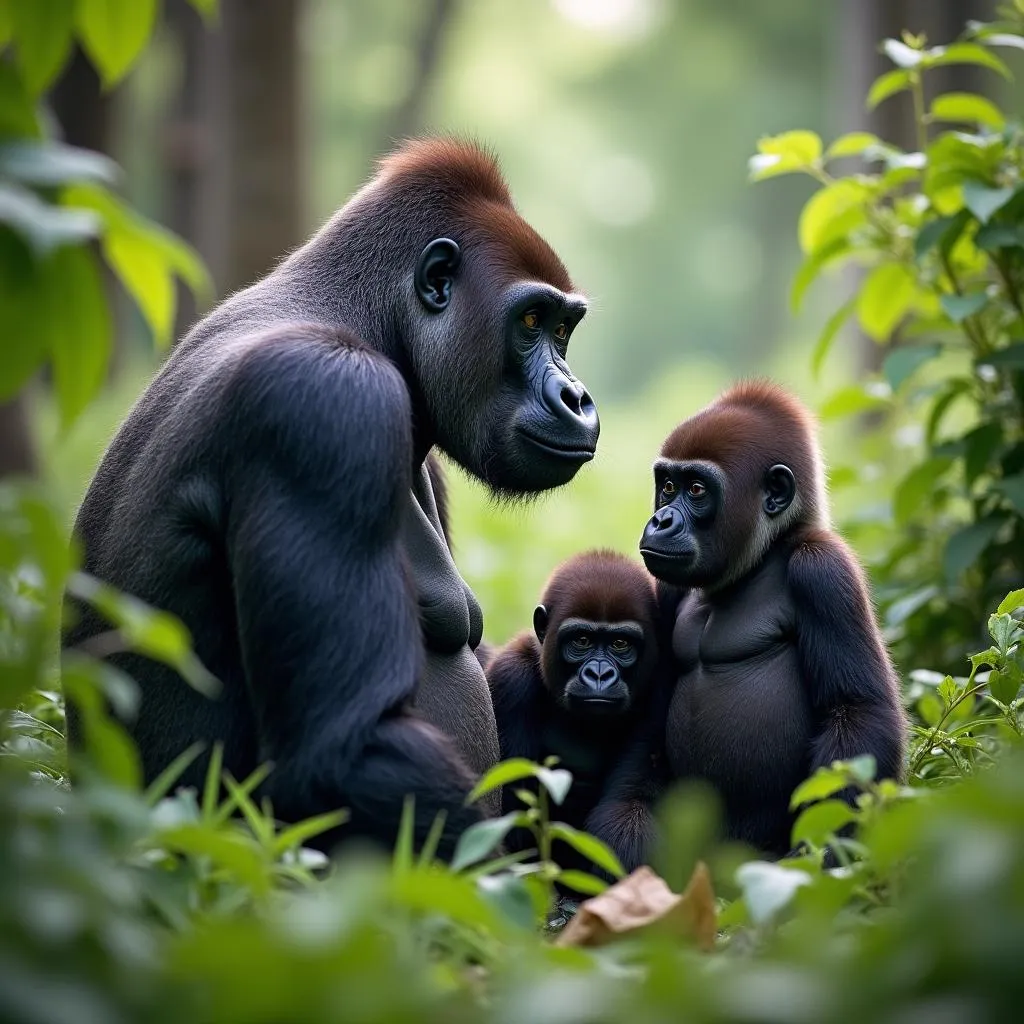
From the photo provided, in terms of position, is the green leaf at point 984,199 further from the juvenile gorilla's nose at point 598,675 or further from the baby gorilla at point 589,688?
the juvenile gorilla's nose at point 598,675

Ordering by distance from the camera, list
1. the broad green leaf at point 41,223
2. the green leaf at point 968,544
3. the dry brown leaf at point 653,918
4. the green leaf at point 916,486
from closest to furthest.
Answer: the broad green leaf at point 41,223, the dry brown leaf at point 653,918, the green leaf at point 968,544, the green leaf at point 916,486

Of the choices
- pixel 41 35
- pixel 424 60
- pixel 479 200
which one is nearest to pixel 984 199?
pixel 479 200

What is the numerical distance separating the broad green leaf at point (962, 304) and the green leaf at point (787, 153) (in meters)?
0.67

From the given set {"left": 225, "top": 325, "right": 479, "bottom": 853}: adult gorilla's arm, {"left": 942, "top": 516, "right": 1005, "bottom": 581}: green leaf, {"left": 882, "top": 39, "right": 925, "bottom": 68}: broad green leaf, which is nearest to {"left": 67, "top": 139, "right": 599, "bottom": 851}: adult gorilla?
{"left": 225, "top": 325, "right": 479, "bottom": 853}: adult gorilla's arm

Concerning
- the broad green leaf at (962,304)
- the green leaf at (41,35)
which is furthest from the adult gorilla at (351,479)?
the broad green leaf at (962,304)

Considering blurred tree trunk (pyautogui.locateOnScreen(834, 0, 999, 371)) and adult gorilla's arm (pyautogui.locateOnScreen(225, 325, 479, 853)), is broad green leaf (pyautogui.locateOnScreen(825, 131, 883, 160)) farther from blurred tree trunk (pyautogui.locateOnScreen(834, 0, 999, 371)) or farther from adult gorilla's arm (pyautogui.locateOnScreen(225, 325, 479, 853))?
blurred tree trunk (pyautogui.locateOnScreen(834, 0, 999, 371))

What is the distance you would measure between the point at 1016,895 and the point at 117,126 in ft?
45.3

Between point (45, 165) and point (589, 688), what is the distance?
8.54ft

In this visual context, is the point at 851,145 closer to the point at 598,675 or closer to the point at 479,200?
the point at 479,200

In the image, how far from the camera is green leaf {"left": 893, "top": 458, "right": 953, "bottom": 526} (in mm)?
5293

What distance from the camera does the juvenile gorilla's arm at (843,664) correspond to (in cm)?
368

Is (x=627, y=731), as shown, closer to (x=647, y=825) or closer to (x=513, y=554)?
(x=647, y=825)

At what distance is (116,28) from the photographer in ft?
7.84

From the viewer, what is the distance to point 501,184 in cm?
409
